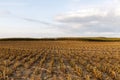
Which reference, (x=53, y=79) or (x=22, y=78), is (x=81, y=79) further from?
(x=22, y=78)

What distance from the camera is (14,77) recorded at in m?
11.9

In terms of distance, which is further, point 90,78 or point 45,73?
point 45,73

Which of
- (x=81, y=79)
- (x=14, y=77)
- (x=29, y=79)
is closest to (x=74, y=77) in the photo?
(x=81, y=79)

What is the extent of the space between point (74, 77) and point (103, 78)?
4.27ft

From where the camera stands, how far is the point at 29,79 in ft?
36.7

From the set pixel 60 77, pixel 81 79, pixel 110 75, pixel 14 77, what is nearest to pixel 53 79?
pixel 60 77

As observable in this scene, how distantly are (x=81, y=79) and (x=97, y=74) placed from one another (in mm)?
1234

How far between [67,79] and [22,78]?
213cm

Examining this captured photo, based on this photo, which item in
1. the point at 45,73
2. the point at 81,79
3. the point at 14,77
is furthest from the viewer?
the point at 45,73

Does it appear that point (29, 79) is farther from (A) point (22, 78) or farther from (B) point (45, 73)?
(B) point (45, 73)

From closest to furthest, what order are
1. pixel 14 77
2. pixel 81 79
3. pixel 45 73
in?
pixel 81 79 → pixel 14 77 → pixel 45 73

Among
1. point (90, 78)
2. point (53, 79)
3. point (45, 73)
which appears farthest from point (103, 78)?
point (45, 73)

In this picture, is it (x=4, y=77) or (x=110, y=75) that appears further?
(x=110, y=75)

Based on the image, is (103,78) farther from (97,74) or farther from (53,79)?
(53,79)
